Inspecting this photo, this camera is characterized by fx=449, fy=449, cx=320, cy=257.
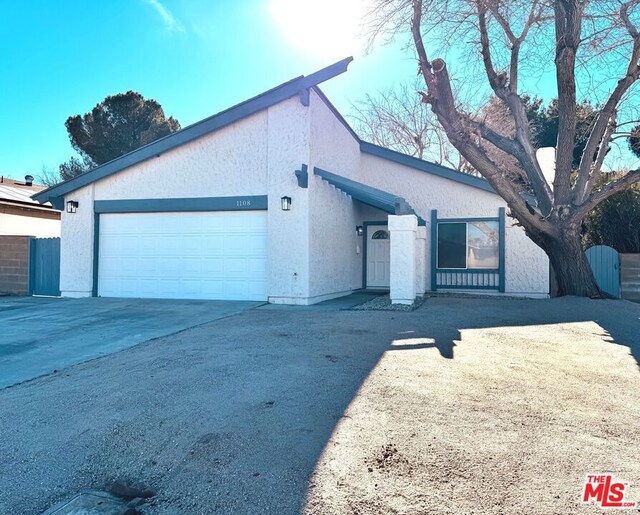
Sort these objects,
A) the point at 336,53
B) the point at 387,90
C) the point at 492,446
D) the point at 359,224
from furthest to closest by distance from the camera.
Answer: the point at 387,90 → the point at 359,224 → the point at 336,53 → the point at 492,446

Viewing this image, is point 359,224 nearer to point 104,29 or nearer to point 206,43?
point 206,43

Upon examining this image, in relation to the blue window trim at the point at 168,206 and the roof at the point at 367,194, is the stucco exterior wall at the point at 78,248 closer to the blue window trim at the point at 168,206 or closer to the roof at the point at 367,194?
the blue window trim at the point at 168,206

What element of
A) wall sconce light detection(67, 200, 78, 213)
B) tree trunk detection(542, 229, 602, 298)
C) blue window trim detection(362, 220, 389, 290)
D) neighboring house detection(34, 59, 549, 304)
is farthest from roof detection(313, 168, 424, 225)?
wall sconce light detection(67, 200, 78, 213)

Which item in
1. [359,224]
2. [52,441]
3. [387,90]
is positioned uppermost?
[387,90]

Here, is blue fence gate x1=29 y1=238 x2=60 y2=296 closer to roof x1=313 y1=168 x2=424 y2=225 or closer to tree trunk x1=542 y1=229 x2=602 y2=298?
roof x1=313 y1=168 x2=424 y2=225

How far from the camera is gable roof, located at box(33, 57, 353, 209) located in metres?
10.5

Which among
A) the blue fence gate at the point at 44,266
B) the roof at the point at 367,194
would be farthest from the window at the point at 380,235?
the blue fence gate at the point at 44,266

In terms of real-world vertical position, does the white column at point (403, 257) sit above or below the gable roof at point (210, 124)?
below

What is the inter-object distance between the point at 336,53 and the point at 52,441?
447 inches

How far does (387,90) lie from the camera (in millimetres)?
25578

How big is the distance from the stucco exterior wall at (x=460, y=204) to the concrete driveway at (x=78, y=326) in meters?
6.69

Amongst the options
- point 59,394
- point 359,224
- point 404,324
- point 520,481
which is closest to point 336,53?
point 359,224
